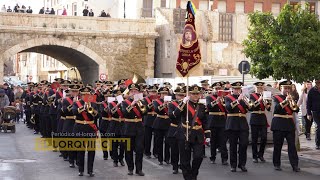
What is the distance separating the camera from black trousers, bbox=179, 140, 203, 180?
454 inches

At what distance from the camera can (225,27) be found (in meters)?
40.4

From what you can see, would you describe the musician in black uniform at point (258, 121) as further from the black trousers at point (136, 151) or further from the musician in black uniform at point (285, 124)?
the black trousers at point (136, 151)

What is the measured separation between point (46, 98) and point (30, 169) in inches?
243

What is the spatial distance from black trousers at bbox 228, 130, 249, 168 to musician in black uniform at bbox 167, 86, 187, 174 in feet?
4.10

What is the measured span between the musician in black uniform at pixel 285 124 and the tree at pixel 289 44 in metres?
5.37

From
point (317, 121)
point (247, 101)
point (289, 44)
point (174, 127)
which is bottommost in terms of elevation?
point (317, 121)

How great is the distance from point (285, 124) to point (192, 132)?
278 cm

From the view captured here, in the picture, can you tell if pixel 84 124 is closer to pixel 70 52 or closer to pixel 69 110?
pixel 69 110

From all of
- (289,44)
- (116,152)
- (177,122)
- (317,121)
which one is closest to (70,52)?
(289,44)

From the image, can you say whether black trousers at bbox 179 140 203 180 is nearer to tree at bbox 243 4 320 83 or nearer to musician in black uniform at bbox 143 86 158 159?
musician in black uniform at bbox 143 86 158 159

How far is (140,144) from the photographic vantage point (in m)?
13.0

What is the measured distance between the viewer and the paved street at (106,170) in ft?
41.7

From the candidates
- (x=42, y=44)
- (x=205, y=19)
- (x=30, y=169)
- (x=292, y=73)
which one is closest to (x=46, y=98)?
(x=30, y=169)

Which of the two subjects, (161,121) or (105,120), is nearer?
(161,121)
